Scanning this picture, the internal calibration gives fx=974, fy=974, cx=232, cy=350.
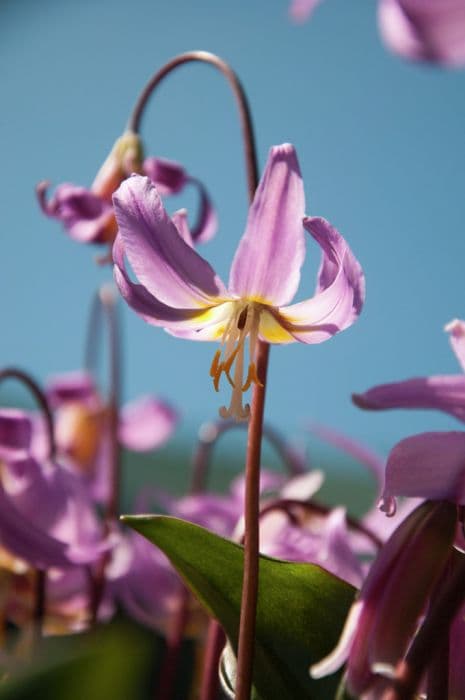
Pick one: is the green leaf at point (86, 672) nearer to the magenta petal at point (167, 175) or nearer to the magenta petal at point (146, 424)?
the magenta petal at point (167, 175)

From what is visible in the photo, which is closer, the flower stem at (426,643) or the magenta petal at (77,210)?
the flower stem at (426,643)

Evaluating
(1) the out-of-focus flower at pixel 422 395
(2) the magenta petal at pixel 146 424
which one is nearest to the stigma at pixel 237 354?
(1) the out-of-focus flower at pixel 422 395

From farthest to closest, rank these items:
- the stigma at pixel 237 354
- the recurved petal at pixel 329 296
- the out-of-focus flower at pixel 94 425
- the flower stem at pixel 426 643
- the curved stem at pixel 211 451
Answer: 1. the out-of-focus flower at pixel 94 425
2. the curved stem at pixel 211 451
3. the stigma at pixel 237 354
4. the recurved petal at pixel 329 296
5. the flower stem at pixel 426 643

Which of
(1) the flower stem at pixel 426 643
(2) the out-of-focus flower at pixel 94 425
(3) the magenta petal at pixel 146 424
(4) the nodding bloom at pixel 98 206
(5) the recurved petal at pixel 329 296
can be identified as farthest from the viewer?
(3) the magenta petal at pixel 146 424

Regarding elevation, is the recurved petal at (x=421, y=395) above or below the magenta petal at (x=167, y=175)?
below

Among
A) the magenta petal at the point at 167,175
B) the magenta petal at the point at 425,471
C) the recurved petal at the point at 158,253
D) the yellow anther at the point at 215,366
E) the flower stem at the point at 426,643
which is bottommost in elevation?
the flower stem at the point at 426,643

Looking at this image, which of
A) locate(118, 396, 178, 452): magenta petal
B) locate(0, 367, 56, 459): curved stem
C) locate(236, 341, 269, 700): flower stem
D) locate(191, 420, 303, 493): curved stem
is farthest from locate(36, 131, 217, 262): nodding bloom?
locate(118, 396, 178, 452): magenta petal

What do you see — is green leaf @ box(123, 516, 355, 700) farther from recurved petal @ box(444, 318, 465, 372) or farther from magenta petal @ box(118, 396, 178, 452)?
magenta petal @ box(118, 396, 178, 452)
